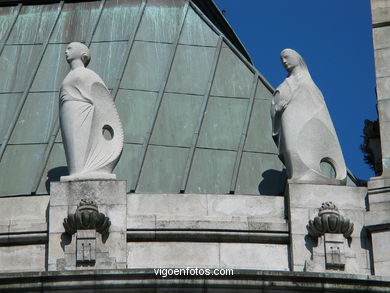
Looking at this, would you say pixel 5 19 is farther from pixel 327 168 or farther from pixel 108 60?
pixel 327 168

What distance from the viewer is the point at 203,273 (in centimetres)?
3394

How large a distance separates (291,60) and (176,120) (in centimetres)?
345

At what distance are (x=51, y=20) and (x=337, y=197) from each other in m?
10.2

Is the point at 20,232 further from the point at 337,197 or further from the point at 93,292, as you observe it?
the point at 337,197

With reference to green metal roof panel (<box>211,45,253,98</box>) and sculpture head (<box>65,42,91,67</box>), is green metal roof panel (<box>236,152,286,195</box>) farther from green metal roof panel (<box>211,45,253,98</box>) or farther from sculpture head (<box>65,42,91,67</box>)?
sculpture head (<box>65,42,91,67</box>)

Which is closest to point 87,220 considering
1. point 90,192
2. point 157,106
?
point 90,192

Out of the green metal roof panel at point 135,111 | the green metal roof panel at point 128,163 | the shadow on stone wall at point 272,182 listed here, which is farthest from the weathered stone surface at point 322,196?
the green metal roof panel at point 135,111

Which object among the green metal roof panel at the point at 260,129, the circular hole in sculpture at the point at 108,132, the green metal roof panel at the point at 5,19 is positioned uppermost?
the green metal roof panel at the point at 5,19

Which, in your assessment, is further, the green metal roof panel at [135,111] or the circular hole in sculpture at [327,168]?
the green metal roof panel at [135,111]

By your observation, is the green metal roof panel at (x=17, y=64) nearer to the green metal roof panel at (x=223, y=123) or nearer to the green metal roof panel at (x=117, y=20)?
the green metal roof panel at (x=117, y=20)

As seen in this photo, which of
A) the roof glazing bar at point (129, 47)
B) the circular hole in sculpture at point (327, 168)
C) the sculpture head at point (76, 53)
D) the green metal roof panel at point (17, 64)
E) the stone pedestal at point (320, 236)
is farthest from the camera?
the green metal roof panel at point (17, 64)

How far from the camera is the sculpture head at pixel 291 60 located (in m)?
37.6

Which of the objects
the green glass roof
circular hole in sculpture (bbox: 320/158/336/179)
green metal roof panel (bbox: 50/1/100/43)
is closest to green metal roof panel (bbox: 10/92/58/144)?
the green glass roof

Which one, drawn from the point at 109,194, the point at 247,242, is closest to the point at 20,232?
the point at 109,194
